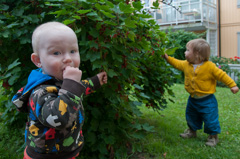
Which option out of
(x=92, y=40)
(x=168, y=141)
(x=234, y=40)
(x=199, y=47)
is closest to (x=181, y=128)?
(x=168, y=141)

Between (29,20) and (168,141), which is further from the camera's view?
(168,141)

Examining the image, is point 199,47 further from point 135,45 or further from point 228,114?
point 228,114

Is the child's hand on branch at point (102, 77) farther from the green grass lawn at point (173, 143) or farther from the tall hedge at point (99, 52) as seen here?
→ the green grass lawn at point (173, 143)

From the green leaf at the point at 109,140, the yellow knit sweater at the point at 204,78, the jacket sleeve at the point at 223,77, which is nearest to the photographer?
the green leaf at the point at 109,140

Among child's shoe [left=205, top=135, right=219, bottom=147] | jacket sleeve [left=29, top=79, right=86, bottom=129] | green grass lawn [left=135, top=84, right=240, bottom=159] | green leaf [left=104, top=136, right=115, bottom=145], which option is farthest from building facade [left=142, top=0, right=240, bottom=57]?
jacket sleeve [left=29, top=79, right=86, bottom=129]

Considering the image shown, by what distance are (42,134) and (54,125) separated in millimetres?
240

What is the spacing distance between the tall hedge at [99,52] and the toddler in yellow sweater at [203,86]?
944 mm

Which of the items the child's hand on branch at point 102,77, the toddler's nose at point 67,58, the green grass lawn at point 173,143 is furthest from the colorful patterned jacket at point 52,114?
the green grass lawn at point 173,143

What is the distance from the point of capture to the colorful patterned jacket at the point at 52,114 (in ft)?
3.75

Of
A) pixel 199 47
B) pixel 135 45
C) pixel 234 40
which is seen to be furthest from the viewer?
pixel 234 40

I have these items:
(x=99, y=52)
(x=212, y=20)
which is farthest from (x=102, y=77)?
(x=212, y=20)

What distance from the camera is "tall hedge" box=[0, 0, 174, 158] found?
184 centimetres

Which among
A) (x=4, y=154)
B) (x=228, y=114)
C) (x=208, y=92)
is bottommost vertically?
(x=228, y=114)

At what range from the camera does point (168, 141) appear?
3.37 metres
